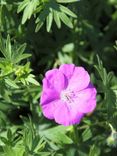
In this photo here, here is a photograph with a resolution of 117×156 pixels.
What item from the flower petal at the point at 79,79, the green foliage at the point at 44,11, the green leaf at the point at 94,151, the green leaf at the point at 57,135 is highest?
the green foliage at the point at 44,11

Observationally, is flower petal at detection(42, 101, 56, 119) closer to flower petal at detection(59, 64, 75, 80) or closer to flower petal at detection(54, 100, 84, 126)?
flower petal at detection(54, 100, 84, 126)

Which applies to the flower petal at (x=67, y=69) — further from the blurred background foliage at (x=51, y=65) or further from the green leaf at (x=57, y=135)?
the green leaf at (x=57, y=135)

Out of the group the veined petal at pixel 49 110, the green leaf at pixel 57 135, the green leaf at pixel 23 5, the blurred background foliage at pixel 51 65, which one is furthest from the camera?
the green leaf at pixel 57 135

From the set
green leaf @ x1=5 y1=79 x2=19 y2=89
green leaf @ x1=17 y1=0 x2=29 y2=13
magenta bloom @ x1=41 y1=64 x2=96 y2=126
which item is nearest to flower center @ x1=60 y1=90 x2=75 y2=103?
magenta bloom @ x1=41 y1=64 x2=96 y2=126

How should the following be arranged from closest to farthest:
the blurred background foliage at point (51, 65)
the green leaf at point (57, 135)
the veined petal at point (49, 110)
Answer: the veined petal at point (49, 110) < the blurred background foliage at point (51, 65) < the green leaf at point (57, 135)

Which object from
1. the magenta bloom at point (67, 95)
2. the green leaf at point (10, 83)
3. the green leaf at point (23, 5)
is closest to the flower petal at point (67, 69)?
the magenta bloom at point (67, 95)

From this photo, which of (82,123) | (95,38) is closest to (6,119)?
(82,123)

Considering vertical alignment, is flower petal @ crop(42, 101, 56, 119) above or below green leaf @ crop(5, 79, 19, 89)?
below
